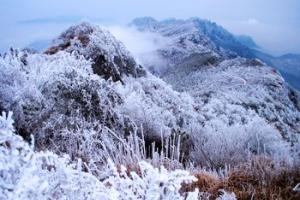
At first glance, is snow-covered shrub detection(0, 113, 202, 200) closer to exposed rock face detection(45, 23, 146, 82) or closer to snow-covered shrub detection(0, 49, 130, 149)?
snow-covered shrub detection(0, 49, 130, 149)

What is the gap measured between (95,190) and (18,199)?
0.52m

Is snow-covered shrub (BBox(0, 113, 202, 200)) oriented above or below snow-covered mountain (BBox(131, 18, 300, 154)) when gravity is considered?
above

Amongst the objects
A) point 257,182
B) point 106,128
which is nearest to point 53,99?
point 106,128

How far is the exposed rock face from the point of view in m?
8.43

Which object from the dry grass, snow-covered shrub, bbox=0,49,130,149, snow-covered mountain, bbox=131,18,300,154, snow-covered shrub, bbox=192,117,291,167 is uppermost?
snow-covered shrub, bbox=0,49,130,149

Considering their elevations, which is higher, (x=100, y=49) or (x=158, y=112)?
(x=100, y=49)

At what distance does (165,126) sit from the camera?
6184mm

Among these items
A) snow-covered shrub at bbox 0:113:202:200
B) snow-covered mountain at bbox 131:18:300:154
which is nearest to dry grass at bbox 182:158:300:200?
snow-covered shrub at bbox 0:113:202:200

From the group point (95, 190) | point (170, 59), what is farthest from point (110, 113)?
point (170, 59)

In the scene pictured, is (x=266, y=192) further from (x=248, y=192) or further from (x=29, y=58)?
(x=29, y=58)

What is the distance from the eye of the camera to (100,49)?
8648mm

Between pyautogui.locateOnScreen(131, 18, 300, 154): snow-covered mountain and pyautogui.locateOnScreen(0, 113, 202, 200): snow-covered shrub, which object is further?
pyautogui.locateOnScreen(131, 18, 300, 154): snow-covered mountain

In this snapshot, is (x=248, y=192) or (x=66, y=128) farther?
(x=66, y=128)

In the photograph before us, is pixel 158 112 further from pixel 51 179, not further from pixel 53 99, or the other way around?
pixel 51 179
